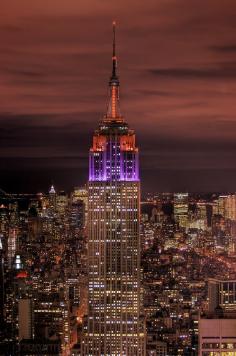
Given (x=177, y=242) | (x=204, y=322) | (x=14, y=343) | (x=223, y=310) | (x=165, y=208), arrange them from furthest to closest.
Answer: (x=177, y=242) → (x=14, y=343) → (x=165, y=208) → (x=223, y=310) → (x=204, y=322)

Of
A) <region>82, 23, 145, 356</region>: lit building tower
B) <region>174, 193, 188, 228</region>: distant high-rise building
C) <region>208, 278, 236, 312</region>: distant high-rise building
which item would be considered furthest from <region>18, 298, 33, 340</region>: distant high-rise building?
<region>208, 278, 236, 312</region>: distant high-rise building

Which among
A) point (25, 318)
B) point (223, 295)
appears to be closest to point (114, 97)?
point (223, 295)

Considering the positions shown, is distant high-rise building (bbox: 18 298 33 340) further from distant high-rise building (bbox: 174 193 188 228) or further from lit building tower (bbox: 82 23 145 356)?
distant high-rise building (bbox: 174 193 188 228)

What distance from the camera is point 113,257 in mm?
13312

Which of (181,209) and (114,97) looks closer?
(114,97)

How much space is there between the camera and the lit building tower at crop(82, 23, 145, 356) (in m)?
13.0

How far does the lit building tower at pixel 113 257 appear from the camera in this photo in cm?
1297

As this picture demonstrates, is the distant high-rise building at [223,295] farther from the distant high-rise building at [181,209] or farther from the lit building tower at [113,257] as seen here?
the lit building tower at [113,257]

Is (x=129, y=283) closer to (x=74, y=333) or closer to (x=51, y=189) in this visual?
(x=74, y=333)

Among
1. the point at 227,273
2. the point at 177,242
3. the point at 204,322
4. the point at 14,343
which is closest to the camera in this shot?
the point at 204,322

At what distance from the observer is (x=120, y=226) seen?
1323cm

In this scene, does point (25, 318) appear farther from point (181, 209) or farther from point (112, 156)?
point (181, 209)

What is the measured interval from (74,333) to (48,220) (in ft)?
6.09

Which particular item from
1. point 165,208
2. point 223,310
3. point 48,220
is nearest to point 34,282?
point 48,220
